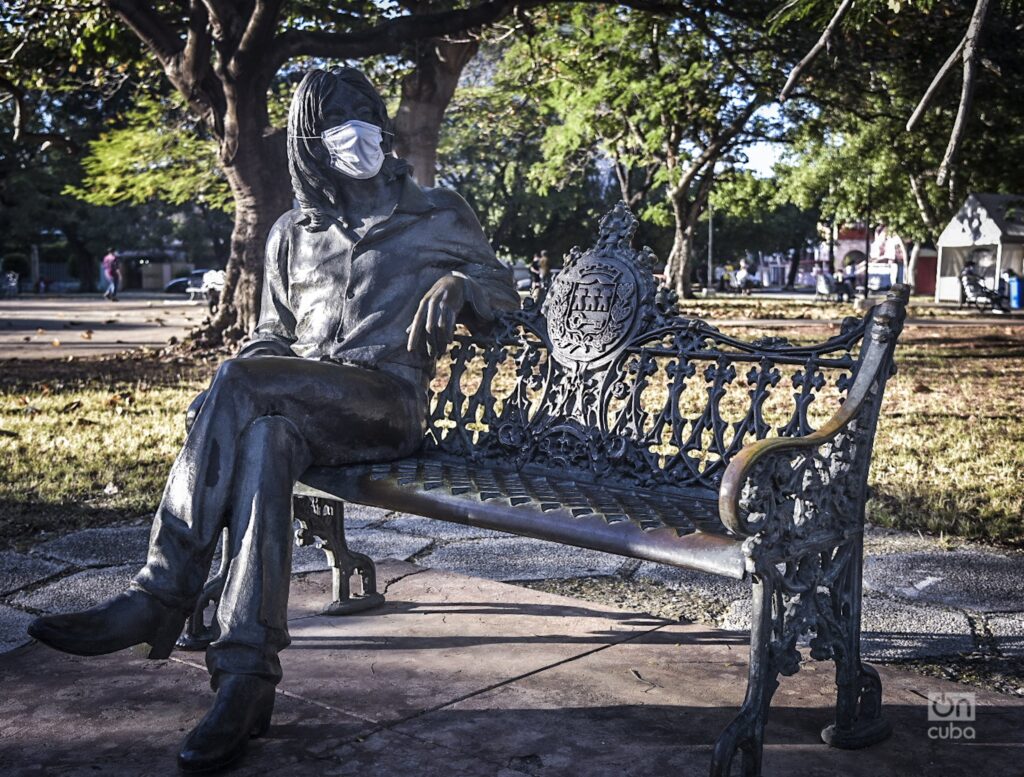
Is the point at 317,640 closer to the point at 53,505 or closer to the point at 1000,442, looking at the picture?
the point at 53,505

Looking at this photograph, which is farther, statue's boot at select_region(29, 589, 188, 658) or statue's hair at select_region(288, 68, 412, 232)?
statue's hair at select_region(288, 68, 412, 232)

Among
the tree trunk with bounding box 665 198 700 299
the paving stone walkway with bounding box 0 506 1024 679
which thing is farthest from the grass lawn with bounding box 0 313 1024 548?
the tree trunk with bounding box 665 198 700 299

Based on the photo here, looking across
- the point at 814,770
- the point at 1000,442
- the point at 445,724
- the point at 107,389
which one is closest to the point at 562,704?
the point at 445,724

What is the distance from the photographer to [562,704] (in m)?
3.29

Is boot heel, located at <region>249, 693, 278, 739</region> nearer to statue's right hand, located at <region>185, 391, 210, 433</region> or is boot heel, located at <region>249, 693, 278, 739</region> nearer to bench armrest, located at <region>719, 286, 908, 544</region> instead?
statue's right hand, located at <region>185, 391, 210, 433</region>

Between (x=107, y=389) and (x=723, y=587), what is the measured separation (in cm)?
777

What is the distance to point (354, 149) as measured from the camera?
3955 millimetres

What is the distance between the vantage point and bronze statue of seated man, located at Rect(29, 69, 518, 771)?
2945 millimetres

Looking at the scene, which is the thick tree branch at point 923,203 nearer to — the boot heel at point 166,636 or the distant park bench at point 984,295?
the distant park bench at point 984,295

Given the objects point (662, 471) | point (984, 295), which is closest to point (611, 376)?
point (662, 471)

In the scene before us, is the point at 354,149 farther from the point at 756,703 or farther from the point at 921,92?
the point at 921,92

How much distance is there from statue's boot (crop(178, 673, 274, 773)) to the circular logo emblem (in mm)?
1568

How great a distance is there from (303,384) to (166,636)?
0.77 metres

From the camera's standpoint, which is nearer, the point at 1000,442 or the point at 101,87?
the point at 1000,442
